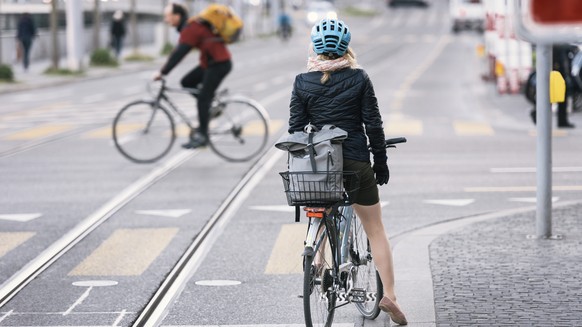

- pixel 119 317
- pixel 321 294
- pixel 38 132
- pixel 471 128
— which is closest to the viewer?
pixel 321 294

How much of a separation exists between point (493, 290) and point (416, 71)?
101ft

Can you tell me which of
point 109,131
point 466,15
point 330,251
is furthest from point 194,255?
point 466,15

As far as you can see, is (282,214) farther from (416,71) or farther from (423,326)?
(416,71)

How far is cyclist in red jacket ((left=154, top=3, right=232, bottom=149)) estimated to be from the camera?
1408 centimetres

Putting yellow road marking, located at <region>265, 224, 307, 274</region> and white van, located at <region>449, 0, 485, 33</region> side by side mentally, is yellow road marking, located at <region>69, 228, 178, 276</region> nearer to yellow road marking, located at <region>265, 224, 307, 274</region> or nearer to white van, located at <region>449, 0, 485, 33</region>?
yellow road marking, located at <region>265, 224, 307, 274</region>

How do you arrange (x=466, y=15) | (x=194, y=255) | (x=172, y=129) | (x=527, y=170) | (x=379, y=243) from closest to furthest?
(x=379, y=243)
(x=194, y=255)
(x=527, y=170)
(x=172, y=129)
(x=466, y=15)

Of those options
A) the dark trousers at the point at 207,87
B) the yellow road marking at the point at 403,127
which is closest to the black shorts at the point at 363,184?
the dark trousers at the point at 207,87

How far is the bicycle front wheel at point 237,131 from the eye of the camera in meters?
14.2

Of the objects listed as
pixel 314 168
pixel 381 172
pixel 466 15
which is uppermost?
pixel 314 168

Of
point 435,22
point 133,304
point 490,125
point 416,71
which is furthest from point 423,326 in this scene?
point 435,22

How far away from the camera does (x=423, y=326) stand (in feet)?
21.4

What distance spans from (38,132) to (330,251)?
13416 mm

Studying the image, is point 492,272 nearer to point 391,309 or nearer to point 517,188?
point 391,309

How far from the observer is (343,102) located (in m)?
6.14
